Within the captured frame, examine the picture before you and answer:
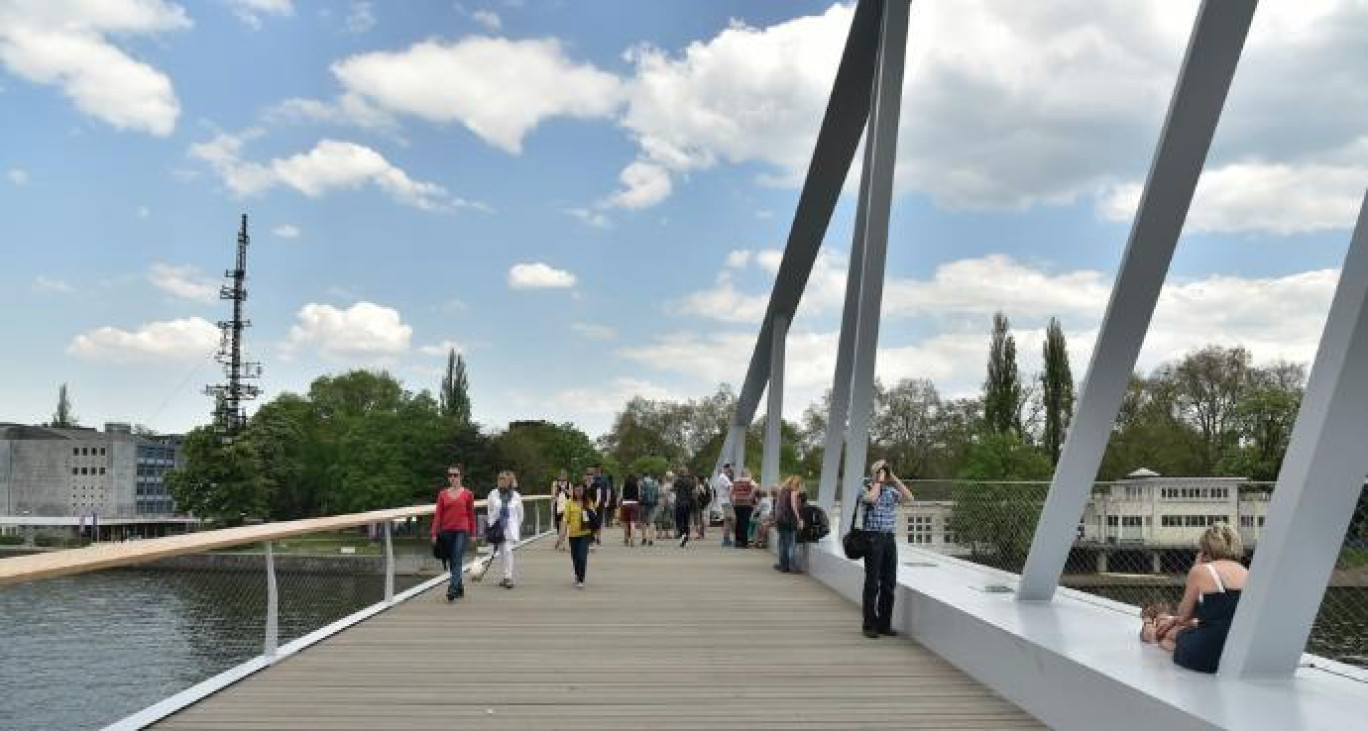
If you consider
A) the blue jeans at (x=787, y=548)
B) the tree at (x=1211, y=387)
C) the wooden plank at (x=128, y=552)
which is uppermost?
the tree at (x=1211, y=387)

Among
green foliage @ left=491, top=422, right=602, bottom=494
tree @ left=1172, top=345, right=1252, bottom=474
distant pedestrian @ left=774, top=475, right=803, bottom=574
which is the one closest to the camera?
distant pedestrian @ left=774, top=475, right=803, bottom=574

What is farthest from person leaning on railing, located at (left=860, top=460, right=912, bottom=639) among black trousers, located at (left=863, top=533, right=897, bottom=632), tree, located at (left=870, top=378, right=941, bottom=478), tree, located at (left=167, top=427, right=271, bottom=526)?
tree, located at (left=167, top=427, right=271, bottom=526)

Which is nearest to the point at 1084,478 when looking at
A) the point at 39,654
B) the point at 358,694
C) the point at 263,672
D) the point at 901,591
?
the point at 901,591

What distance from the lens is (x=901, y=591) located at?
873cm

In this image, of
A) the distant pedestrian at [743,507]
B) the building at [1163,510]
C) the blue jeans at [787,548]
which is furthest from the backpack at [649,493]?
the building at [1163,510]

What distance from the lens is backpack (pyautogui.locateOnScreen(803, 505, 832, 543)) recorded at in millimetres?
13918

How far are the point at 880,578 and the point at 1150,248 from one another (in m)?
3.91

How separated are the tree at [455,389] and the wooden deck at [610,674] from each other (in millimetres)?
86725

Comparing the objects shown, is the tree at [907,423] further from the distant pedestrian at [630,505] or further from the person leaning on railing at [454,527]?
the person leaning on railing at [454,527]

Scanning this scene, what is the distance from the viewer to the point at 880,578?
28.4ft

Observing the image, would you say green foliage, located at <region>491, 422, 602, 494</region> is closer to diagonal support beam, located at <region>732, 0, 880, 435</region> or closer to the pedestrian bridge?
diagonal support beam, located at <region>732, 0, 880, 435</region>

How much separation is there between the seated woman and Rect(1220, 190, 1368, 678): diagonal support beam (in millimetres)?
520

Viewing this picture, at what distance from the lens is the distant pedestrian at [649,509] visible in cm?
2152

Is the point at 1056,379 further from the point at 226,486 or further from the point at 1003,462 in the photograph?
the point at 226,486
